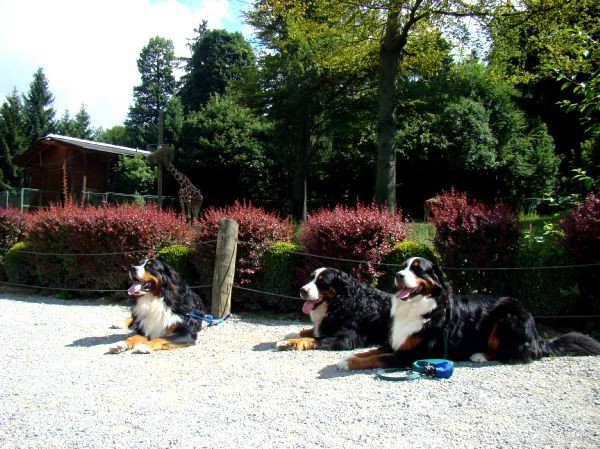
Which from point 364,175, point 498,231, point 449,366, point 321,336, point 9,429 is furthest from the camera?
point 364,175

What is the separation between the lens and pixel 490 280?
7602 millimetres

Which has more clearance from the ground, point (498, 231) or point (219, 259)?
point (498, 231)

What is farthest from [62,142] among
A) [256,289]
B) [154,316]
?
[154,316]

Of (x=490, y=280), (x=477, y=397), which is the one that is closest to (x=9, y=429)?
(x=477, y=397)

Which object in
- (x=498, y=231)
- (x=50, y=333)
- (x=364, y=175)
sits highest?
(x=364, y=175)

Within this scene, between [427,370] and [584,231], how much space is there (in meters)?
3.46

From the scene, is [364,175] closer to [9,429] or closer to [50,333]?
[50,333]

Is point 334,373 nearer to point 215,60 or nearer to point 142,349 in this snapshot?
point 142,349

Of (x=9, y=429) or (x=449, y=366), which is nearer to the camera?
(x=9, y=429)

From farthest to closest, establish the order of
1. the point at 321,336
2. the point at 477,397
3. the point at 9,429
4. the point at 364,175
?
the point at 364,175
the point at 321,336
the point at 477,397
the point at 9,429

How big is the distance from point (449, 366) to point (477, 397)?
0.55 metres

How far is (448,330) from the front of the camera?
543cm

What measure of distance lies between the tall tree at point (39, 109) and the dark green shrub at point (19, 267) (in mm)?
42685

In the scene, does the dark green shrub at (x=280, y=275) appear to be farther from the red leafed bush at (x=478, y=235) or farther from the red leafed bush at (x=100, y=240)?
the red leafed bush at (x=478, y=235)
